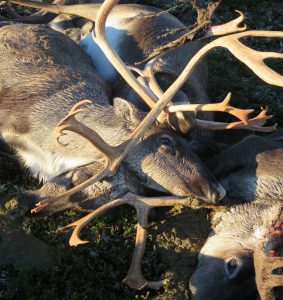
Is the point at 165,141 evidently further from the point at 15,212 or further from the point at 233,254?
the point at 15,212

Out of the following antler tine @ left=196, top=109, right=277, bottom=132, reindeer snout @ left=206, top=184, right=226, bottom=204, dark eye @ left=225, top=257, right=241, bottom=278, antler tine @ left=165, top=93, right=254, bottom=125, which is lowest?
dark eye @ left=225, top=257, right=241, bottom=278

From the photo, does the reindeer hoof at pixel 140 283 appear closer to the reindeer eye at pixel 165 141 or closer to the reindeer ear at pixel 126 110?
the reindeer eye at pixel 165 141

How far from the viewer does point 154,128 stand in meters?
6.13

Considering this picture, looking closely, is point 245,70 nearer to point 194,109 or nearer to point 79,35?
point 79,35

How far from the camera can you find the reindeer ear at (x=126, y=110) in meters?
6.26

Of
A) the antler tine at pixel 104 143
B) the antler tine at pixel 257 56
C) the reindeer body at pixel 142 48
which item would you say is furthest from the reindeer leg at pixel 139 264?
the antler tine at pixel 257 56

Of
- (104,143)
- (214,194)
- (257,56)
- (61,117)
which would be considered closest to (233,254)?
(214,194)

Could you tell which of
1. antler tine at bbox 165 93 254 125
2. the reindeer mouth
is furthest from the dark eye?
antler tine at bbox 165 93 254 125

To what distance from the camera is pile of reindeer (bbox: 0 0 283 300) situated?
18.2 feet

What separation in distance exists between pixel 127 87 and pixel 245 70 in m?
2.24

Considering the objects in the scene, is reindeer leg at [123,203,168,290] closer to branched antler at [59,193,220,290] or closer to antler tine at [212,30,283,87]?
branched antler at [59,193,220,290]

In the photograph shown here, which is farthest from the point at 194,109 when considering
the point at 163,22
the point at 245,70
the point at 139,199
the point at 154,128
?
the point at 245,70

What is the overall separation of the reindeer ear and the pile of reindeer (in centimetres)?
1

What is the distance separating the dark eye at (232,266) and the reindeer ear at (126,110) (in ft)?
4.97
